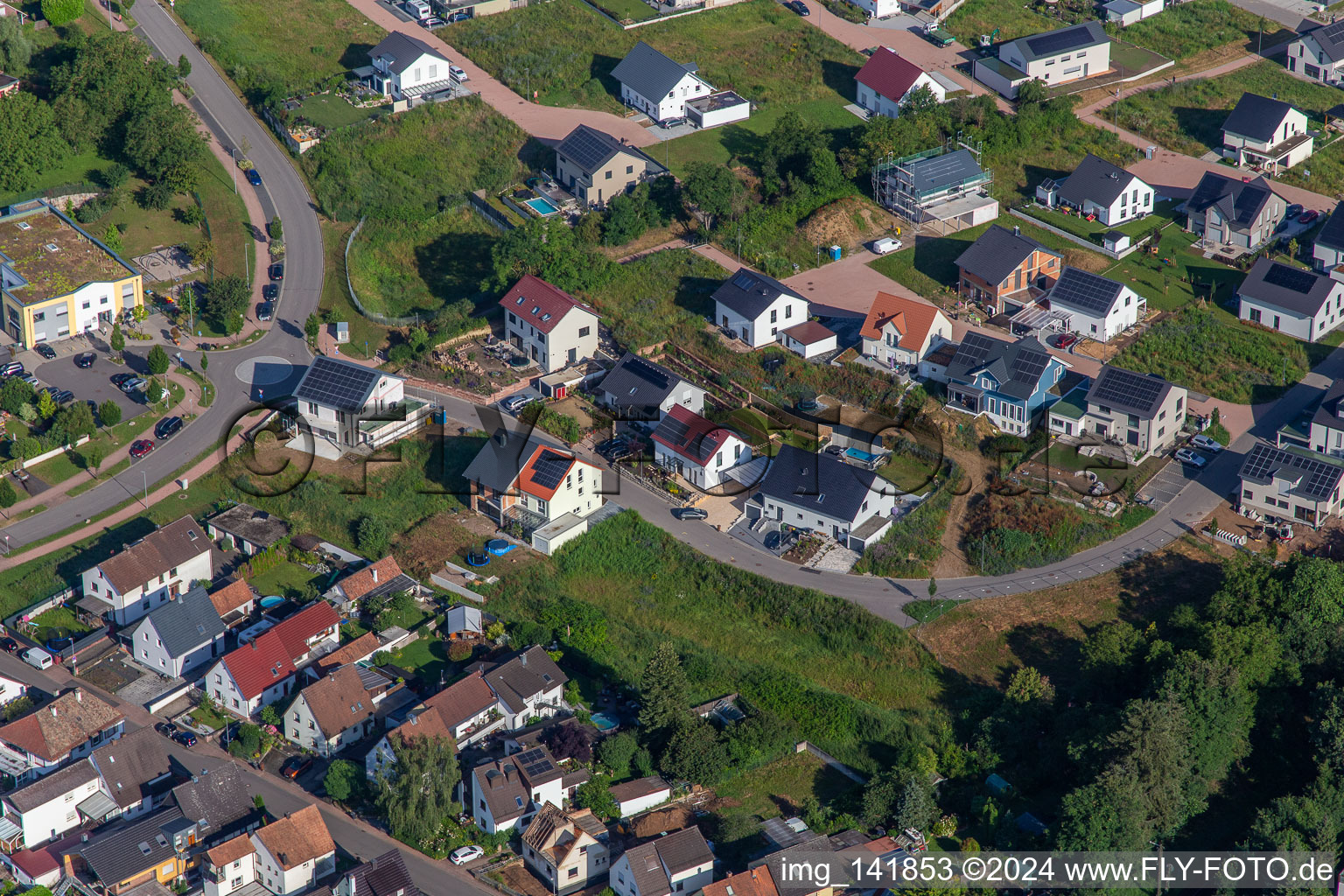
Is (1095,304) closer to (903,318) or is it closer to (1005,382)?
(1005,382)

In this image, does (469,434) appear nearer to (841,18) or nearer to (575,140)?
(575,140)

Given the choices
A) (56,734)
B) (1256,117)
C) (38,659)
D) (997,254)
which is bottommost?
(38,659)

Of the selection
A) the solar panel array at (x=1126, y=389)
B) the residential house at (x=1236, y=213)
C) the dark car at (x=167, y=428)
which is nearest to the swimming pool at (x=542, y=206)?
the dark car at (x=167, y=428)

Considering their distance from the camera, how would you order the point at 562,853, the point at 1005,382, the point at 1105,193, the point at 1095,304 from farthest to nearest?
the point at 1105,193
the point at 1095,304
the point at 1005,382
the point at 562,853

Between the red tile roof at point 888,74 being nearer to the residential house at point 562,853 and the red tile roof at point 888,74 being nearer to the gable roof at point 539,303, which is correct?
the gable roof at point 539,303

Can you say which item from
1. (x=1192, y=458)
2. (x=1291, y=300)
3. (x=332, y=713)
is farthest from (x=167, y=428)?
(x=1291, y=300)

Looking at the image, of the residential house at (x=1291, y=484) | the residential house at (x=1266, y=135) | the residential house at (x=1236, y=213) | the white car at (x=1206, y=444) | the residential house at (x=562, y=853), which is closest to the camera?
the residential house at (x=562, y=853)

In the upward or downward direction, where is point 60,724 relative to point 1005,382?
downward

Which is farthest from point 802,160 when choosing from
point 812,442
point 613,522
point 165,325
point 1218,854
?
point 1218,854
